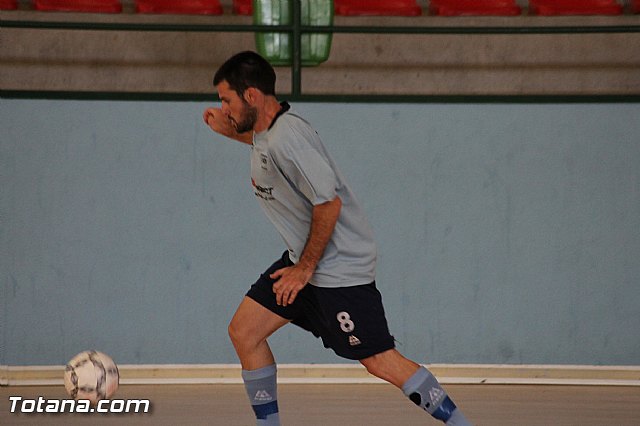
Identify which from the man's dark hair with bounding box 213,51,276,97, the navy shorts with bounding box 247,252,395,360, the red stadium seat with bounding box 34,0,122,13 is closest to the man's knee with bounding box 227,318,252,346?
the navy shorts with bounding box 247,252,395,360

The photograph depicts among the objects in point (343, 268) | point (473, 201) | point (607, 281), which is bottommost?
point (607, 281)

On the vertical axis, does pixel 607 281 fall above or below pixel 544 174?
below

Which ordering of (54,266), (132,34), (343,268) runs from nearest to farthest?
(343,268)
(54,266)
(132,34)

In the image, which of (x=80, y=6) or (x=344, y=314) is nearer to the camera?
(x=344, y=314)

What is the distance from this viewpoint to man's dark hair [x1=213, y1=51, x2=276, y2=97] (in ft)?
10.2

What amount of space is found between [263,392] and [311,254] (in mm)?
597

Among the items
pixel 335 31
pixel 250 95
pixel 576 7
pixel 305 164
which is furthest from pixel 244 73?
pixel 576 7

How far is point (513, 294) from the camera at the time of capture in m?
5.17

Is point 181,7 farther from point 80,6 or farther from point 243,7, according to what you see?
point 80,6

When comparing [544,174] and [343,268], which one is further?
[544,174]

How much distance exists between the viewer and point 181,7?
5.57m

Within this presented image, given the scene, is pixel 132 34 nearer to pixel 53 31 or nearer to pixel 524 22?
pixel 53 31

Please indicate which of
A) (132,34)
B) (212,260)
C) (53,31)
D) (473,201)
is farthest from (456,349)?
(53,31)

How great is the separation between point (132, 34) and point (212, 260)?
1463 millimetres
